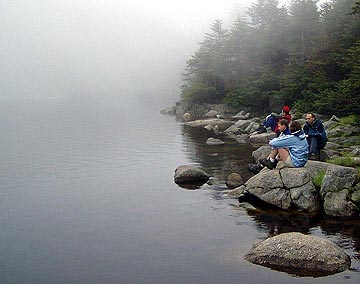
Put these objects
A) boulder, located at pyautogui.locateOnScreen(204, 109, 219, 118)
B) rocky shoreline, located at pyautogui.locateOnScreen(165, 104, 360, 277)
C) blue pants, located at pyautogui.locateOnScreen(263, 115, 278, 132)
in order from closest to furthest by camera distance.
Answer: rocky shoreline, located at pyautogui.locateOnScreen(165, 104, 360, 277)
blue pants, located at pyautogui.locateOnScreen(263, 115, 278, 132)
boulder, located at pyautogui.locateOnScreen(204, 109, 219, 118)

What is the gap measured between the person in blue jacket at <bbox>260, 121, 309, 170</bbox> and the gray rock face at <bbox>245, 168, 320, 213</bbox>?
0.33 meters

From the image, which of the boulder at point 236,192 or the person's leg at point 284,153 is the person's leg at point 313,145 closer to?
the person's leg at point 284,153

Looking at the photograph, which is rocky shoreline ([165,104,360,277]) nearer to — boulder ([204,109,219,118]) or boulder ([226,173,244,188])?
boulder ([226,173,244,188])

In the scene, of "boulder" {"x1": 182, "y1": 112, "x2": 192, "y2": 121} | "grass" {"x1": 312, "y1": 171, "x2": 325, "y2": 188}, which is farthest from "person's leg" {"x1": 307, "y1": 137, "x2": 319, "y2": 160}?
"boulder" {"x1": 182, "y1": 112, "x2": 192, "y2": 121}

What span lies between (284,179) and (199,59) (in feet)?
193

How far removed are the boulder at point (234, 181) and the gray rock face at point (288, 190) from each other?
3600mm

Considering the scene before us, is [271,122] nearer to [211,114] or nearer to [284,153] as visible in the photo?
[284,153]

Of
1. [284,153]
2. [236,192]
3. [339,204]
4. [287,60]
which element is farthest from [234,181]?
[287,60]

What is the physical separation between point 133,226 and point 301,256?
657 centimetres

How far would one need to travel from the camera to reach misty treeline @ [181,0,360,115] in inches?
1629

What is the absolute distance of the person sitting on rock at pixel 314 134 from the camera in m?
19.4

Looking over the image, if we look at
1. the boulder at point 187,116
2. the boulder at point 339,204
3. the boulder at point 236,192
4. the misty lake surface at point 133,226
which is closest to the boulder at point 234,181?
the misty lake surface at point 133,226

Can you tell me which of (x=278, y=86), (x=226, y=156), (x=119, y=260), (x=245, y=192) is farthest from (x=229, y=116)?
(x=119, y=260)

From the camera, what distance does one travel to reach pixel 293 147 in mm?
17172
